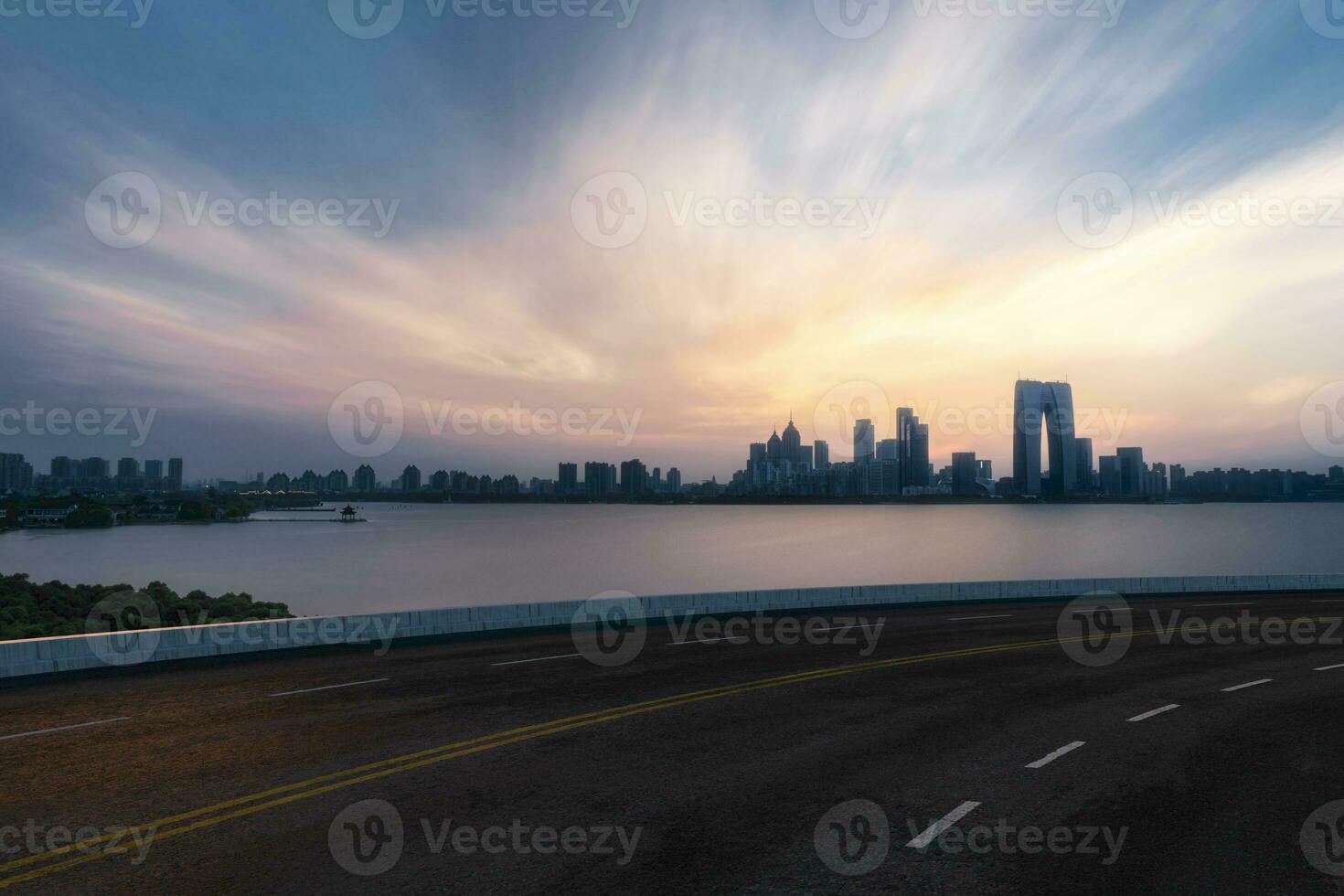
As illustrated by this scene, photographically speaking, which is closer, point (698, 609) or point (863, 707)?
point (863, 707)

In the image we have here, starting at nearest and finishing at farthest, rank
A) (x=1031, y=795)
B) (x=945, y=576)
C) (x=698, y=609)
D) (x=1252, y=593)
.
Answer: (x=1031, y=795) → (x=698, y=609) → (x=1252, y=593) → (x=945, y=576)

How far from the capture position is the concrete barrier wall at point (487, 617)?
1552 centimetres

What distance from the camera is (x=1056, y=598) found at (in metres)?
30.5

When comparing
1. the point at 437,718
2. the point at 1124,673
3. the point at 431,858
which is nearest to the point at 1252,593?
the point at 1124,673

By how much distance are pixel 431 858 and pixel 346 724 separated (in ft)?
17.0

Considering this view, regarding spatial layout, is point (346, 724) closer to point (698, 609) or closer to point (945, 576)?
point (698, 609)

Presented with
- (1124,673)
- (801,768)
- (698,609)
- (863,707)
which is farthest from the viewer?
(698,609)
